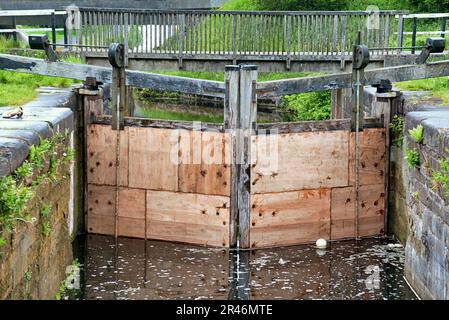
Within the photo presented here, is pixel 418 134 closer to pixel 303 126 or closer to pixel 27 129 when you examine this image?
pixel 303 126

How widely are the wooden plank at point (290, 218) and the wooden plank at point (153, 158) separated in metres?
1.19

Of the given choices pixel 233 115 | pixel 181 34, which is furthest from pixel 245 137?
pixel 181 34

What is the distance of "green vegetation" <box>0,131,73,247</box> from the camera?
7.04 metres

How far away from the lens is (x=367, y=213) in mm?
13609

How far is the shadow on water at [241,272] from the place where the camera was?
36.7ft

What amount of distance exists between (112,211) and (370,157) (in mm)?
3572

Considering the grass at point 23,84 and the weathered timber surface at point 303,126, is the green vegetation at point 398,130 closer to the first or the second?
the weathered timber surface at point 303,126

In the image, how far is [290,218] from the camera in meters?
13.1

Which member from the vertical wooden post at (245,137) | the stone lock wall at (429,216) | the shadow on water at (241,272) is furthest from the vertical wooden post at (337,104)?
the stone lock wall at (429,216)

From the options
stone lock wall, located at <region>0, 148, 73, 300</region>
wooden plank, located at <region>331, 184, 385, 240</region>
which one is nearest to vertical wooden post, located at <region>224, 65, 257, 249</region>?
wooden plank, located at <region>331, 184, 385, 240</region>

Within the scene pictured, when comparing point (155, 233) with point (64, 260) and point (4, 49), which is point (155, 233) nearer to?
point (64, 260)

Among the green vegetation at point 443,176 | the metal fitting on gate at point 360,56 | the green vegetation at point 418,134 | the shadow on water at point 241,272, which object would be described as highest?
the metal fitting on gate at point 360,56

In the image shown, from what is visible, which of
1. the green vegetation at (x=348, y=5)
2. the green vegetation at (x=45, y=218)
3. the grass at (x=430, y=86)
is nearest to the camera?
the green vegetation at (x=45, y=218)
